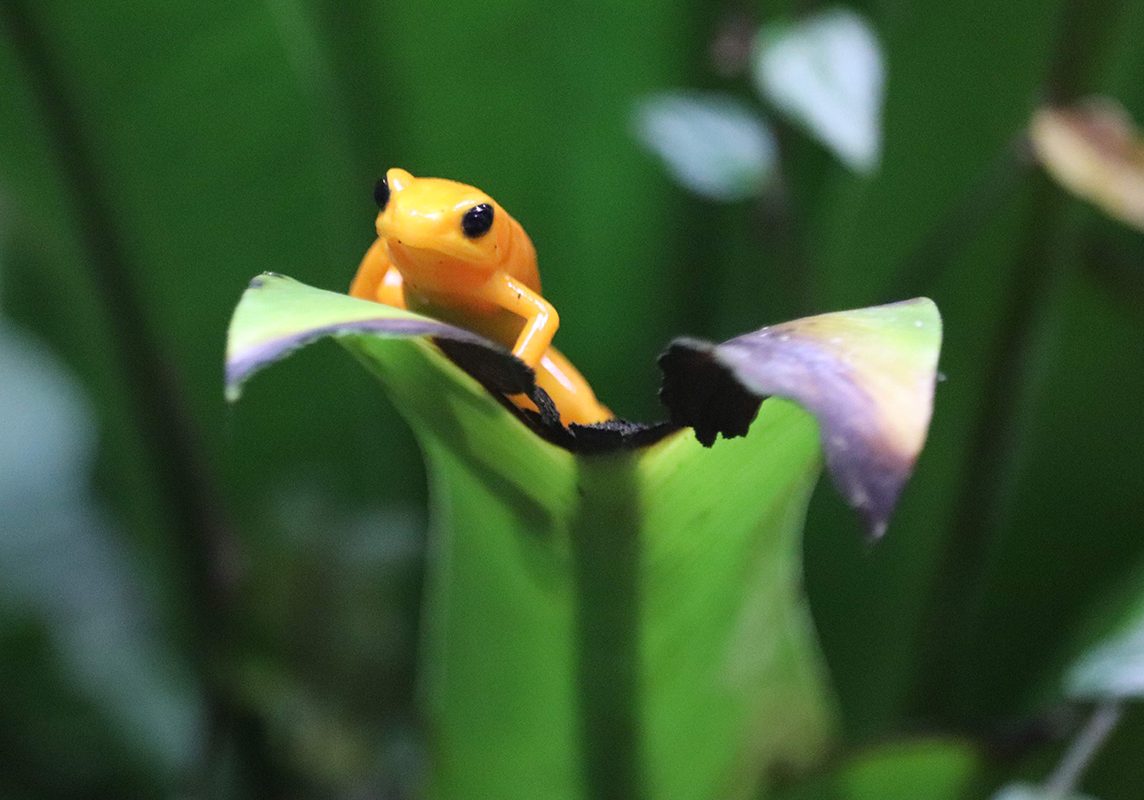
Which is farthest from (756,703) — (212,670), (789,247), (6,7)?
(6,7)

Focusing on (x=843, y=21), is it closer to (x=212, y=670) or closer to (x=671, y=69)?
(x=671, y=69)

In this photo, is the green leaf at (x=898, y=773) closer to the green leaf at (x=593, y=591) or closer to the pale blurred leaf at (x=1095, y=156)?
the green leaf at (x=593, y=591)

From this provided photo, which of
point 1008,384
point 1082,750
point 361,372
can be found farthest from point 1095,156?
point 361,372

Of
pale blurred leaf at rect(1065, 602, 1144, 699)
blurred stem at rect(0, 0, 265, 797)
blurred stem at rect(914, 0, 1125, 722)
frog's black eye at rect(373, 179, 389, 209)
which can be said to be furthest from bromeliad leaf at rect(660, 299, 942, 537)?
blurred stem at rect(0, 0, 265, 797)

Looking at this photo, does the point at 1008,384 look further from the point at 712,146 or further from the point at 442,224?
the point at 442,224

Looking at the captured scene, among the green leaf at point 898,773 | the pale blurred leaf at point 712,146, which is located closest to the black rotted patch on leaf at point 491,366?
the green leaf at point 898,773

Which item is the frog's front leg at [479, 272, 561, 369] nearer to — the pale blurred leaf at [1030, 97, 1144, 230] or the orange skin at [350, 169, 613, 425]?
the orange skin at [350, 169, 613, 425]
